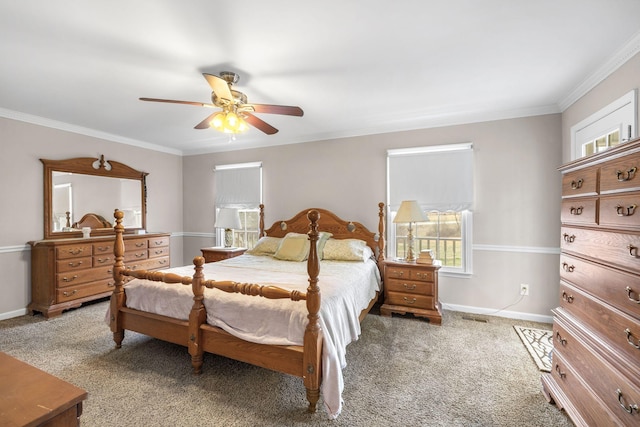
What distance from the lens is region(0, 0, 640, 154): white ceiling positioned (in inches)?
67.6

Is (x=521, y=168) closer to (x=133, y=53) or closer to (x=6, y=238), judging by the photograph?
(x=133, y=53)

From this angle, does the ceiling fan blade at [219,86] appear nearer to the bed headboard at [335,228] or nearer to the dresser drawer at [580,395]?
the bed headboard at [335,228]

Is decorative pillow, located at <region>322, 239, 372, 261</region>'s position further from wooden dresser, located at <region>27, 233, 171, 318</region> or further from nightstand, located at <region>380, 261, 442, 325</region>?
wooden dresser, located at <region>27, 233, 171, 318</region>

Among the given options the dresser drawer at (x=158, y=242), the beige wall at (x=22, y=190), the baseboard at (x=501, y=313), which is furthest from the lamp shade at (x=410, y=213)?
the beige wall at (x=22, y=190)

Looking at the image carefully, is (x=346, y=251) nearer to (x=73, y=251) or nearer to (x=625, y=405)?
(x=625, y=405)

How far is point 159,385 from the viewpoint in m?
2.11

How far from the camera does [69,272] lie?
353cm

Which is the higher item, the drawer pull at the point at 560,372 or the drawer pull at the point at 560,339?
the drawer pull at the point at 560,339

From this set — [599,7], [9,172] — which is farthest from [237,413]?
[9,172]

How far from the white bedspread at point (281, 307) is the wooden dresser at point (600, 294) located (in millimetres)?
1360

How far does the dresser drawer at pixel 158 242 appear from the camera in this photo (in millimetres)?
4496

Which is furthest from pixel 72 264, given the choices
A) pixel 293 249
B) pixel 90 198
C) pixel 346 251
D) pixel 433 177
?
pixel 433 177

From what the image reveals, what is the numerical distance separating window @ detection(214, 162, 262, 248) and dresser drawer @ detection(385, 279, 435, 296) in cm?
250

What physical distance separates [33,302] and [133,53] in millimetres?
3499
